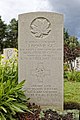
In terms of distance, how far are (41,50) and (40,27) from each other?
490mm

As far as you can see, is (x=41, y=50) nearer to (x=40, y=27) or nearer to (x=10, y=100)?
(x=40, y=27)

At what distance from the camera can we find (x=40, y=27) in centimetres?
706

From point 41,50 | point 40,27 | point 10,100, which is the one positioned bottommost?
point 10,100

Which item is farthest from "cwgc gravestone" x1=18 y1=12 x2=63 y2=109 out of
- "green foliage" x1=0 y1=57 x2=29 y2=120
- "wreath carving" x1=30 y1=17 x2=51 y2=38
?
"green foliage" x1=0 y1=57 x2=29 y2=120

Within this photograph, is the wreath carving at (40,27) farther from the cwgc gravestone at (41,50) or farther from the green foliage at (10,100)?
the green foliage at (10,100)

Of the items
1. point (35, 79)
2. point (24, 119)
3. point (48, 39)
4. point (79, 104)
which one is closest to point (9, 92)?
point (24, 119)

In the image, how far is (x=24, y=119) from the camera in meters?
6.15

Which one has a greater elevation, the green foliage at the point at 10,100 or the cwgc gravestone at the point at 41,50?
the cwgc gravestone at the point at 41,50

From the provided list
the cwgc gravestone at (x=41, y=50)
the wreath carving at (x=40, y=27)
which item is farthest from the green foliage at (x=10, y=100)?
the wreath carving at (x=40, y=27)

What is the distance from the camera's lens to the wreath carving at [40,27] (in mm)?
6992

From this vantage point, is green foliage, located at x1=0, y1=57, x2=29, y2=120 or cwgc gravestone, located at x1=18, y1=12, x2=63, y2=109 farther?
cwgc gravestone, located at x1=18, y1=12, x2=63, y2=109

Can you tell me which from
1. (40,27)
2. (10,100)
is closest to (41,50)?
(40,27)

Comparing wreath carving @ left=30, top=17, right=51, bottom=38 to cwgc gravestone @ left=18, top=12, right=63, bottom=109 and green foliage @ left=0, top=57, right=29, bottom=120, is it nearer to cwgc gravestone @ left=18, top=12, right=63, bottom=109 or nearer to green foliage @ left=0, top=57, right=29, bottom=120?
cwgc gravestone @ left=18, top=12, right=63, bottom=109

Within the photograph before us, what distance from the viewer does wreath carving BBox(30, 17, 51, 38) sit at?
6.99 meters
